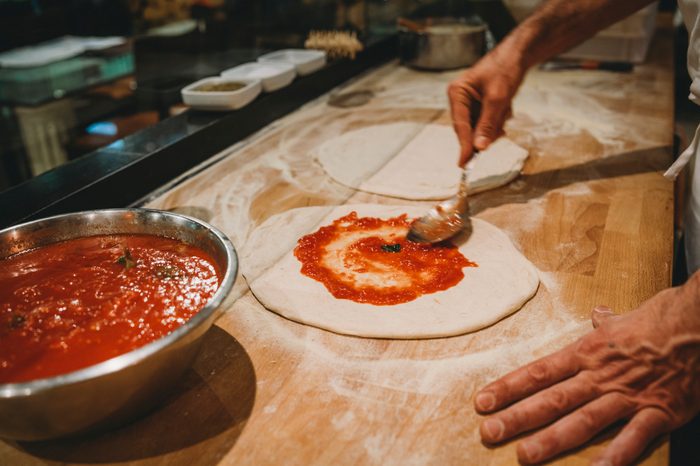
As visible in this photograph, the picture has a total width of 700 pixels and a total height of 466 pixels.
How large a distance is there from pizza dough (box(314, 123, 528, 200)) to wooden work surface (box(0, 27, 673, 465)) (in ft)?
0.23

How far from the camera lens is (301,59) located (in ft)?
10.8

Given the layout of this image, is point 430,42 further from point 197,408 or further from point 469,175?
point 197,408

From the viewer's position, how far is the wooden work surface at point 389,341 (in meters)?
1.08

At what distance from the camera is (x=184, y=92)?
2.62 m

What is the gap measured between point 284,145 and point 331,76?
3.36ft

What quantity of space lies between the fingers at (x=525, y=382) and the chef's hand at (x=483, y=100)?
3.08ft

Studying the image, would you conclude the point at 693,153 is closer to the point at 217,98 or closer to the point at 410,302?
the point at 410,302

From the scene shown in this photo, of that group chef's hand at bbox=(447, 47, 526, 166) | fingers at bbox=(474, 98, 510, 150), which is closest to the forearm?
chef's hand at bbox=(447, 47, 526, 166)

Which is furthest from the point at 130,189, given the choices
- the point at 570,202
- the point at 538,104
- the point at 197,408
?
the point at 538,104

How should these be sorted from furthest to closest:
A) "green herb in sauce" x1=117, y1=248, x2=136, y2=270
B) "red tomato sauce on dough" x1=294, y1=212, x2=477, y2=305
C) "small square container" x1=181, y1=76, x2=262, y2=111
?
"small square container" x1=181, y1=76, x2=262, y2=111 → "red tomato sauce on dough" x1=294, y1=212, x2=477, y2=305 → "green herb in sauce" x1=117, y1=248, x2=136, y2=270

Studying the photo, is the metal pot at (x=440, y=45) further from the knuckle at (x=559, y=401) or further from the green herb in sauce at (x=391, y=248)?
the knuckle at (x=559, y=401)

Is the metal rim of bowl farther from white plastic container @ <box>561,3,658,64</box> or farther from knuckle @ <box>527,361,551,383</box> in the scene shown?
white plastic container @ <box>561,3,658,64</box>

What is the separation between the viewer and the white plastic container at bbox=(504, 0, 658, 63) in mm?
3754

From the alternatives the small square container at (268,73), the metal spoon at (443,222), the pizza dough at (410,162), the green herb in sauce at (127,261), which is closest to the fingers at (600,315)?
the metal spoon at (443,222)
